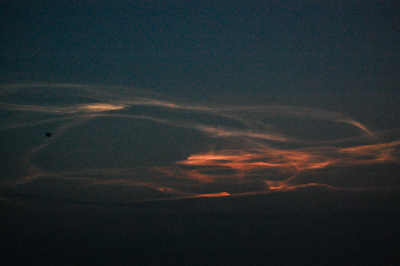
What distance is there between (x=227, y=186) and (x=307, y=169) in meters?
1.07

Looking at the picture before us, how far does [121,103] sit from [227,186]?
1.75 m

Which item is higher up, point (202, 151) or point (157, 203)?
point (202, 151)

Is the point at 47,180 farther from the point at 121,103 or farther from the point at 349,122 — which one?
the point at 349,122

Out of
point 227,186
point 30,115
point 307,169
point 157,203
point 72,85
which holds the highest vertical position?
point 72,85

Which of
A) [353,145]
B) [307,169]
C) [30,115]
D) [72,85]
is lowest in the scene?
[307,169]

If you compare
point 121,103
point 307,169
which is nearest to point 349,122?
point 307,169

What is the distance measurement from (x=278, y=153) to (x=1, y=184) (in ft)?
11.8

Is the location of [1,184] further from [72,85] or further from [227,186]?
[227,186]

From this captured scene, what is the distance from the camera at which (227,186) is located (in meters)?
3.48

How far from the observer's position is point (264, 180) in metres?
3.49

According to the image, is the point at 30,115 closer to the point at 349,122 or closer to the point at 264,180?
the point at 264,180

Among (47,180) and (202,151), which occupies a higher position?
(202,151)

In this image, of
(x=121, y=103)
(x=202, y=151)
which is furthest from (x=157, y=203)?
(x=121, y=103)

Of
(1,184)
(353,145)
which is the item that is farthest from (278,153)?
(1,184)
